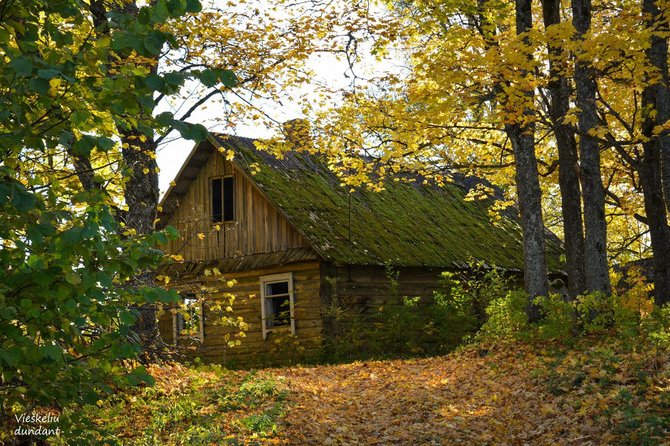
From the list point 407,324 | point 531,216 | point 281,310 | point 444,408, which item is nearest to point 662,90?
point 531,216

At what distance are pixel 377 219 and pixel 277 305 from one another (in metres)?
4.28

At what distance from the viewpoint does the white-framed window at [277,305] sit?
2256 centimetres

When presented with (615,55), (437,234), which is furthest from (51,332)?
(437,234)

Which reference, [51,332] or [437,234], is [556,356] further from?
[437,234]

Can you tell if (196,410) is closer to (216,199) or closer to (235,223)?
(235,223)

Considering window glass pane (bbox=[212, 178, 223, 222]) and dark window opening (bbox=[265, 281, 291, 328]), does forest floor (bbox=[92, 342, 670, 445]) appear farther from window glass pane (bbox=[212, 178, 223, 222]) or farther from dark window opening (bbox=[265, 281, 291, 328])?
window glass pane (bbox=[212, 178, 223, 222])

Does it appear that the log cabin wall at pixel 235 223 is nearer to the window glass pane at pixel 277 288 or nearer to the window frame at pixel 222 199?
the window frame at pixel 222 199

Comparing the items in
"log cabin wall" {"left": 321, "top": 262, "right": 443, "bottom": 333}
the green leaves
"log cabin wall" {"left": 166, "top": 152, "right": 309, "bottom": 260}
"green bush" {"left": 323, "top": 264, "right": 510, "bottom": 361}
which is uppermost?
"log cabin wall" {"left": 166, "top": 152, "right": 309, "bottom": 260}

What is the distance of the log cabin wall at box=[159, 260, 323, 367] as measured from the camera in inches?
866

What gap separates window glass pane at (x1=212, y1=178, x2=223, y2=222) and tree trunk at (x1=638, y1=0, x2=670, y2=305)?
1297 cm

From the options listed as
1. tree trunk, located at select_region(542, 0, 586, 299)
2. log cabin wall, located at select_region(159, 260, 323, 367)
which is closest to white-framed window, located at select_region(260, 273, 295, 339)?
log cabin wall, located at select_region(159, 260, 323, 367)

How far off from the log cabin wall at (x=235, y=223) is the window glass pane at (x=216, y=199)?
17 cm

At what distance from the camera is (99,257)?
523 cm

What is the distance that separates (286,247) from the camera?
2242 centimetres
